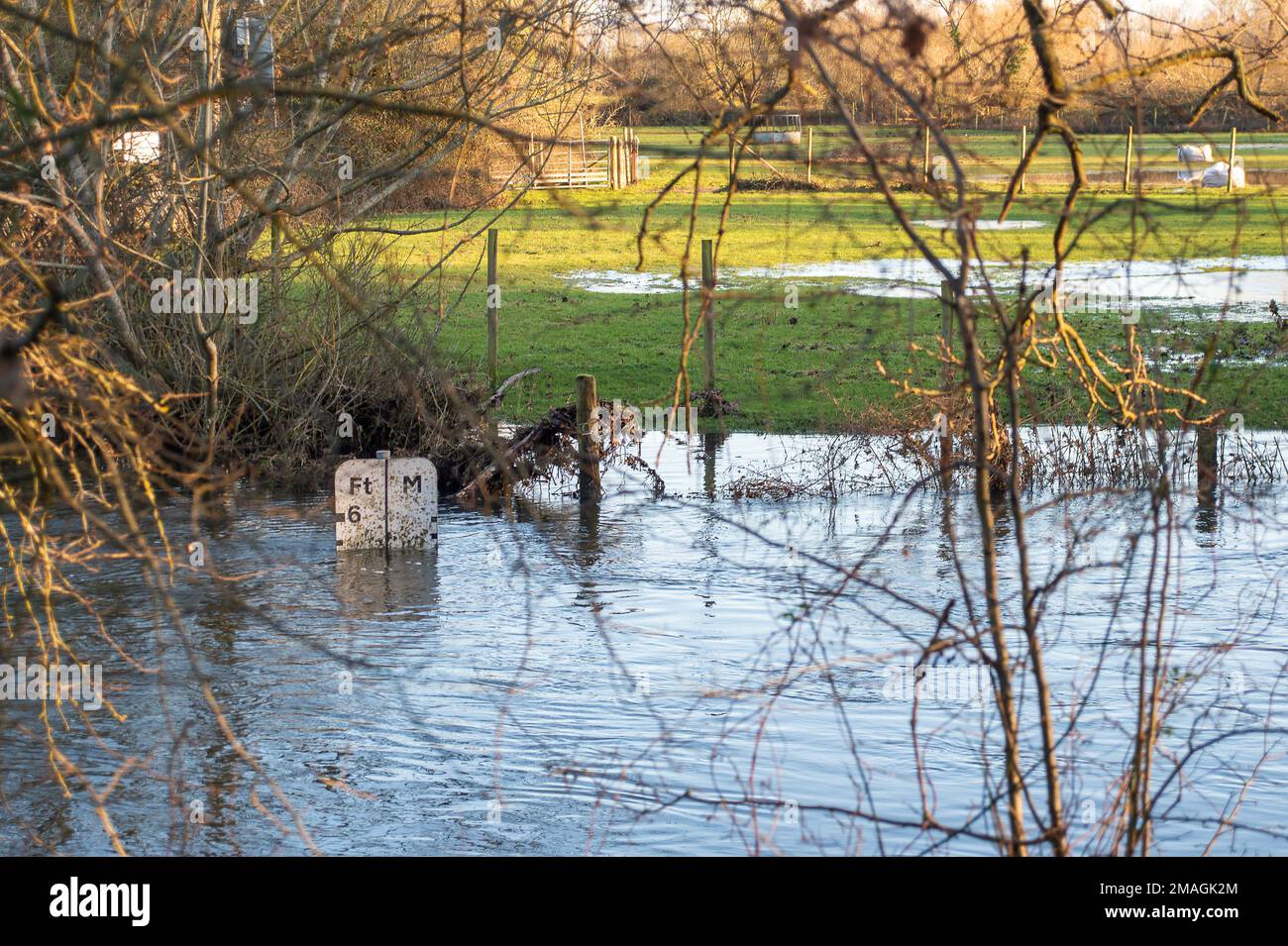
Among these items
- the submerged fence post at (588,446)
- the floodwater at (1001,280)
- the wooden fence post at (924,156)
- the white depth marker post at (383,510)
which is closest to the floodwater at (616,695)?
the white depth marker post at (383,510)

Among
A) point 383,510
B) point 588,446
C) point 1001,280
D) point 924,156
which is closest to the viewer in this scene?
point 924,156

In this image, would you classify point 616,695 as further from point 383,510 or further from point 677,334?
point 677,334

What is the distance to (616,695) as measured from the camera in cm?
892

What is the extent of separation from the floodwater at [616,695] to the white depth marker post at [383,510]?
0.30m

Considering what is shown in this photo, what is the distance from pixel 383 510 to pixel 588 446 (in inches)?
95.1

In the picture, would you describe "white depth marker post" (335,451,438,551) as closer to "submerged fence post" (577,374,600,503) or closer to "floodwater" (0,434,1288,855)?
"floodwater" (0,434,1288,855)

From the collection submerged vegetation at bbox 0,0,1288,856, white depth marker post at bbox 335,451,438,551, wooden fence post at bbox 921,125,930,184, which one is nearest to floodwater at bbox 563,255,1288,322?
submerged vegetation at bbox 0,0,1288,856

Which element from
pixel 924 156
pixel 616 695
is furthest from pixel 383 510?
pixel 924 156

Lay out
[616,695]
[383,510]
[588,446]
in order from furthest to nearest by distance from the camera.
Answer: [588,446], [383,510], [616,695]

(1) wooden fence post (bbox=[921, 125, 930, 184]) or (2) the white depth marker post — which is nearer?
(1) wooden fence post (bbox=[921, 125, 930, 184])

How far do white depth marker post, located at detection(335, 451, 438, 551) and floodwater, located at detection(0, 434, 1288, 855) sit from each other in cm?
30

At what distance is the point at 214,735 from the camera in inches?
324

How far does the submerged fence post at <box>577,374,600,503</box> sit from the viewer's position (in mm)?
14086

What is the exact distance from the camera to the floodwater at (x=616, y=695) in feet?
22.8
